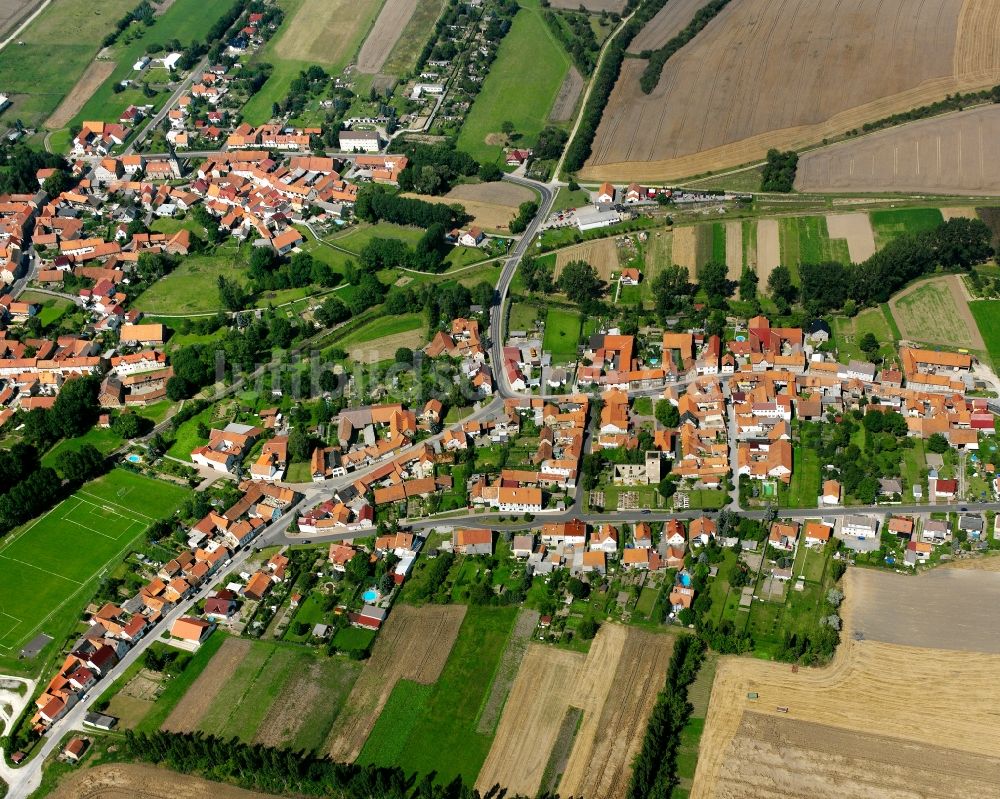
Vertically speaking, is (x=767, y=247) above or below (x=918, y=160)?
above

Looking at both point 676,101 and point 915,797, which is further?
point 676,101

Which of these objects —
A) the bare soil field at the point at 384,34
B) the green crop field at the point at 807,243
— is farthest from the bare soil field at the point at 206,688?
the bare soil field at the point at 384,34

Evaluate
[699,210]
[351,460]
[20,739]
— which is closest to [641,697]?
[351,460]

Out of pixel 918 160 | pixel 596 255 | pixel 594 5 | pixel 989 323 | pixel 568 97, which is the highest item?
pixel 596 255

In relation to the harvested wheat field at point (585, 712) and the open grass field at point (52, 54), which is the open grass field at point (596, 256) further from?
the open grass field at point (52, 54)

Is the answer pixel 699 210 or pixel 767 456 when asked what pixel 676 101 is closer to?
pixel 699 210

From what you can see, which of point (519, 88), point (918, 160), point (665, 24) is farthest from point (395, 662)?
point (665, 24)

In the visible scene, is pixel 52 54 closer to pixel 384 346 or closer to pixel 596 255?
pixel 384 346
